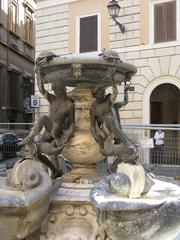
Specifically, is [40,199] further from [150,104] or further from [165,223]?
[150,104]

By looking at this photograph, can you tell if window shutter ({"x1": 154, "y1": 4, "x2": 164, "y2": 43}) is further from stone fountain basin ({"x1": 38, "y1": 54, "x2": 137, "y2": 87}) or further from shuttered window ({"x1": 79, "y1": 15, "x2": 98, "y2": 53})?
stone fountain basin ({"x1": 38, "y1": 54, "x2": 137, "y2": 87})

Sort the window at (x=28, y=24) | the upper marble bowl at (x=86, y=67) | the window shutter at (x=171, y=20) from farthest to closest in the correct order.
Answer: the window at (x=28, y=24), the window shutter at (x=171, y=20), the upper marble bowl at (x=86, y=67)

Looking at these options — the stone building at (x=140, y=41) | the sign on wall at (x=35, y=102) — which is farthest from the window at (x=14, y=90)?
the sign on wall at (x=35, y=102)

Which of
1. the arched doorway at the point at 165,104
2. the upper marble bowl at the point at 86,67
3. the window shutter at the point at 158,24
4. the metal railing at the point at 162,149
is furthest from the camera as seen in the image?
the arched doorway at the point at 165,104

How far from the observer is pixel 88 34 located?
17625 mm

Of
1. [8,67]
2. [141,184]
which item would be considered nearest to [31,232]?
[141,184]

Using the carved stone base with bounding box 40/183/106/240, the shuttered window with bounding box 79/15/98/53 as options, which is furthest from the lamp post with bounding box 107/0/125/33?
the carved stone base with bounding box 40/183/106/240

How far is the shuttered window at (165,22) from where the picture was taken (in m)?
15.9

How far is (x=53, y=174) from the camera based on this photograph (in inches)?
158

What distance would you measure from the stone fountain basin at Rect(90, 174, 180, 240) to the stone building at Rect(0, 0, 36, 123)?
21349mm

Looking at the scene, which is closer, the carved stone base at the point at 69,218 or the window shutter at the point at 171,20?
the carved stone base at the point at 69,218

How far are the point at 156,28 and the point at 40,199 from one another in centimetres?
1408

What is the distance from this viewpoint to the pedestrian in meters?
9.41

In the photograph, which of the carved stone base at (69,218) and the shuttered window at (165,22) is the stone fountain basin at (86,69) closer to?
the carved stone base at (69,218)
